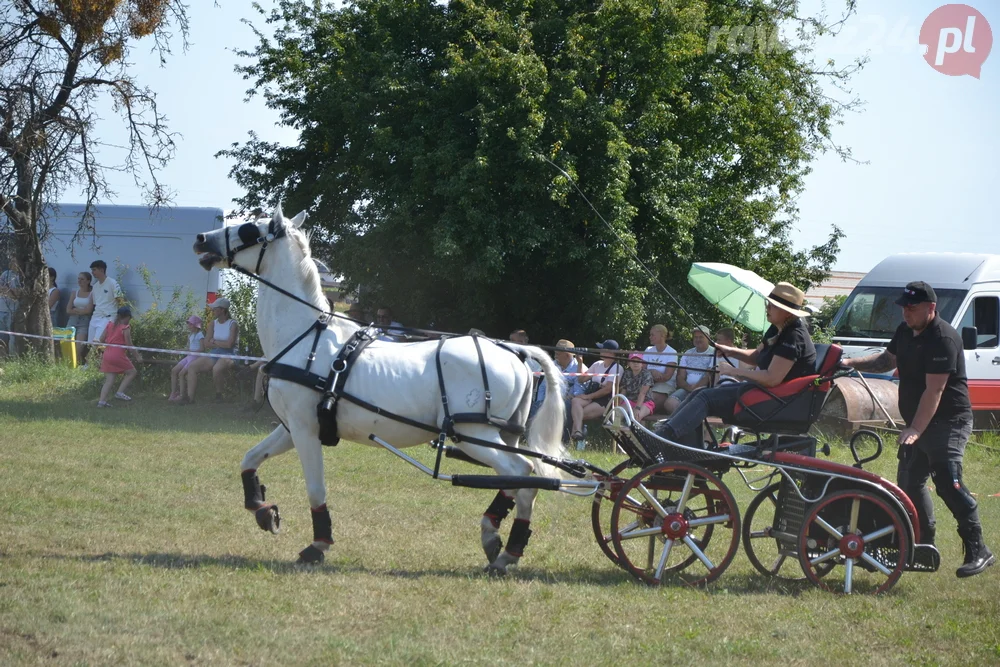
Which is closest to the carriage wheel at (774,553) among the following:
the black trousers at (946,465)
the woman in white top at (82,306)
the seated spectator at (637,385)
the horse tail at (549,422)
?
the black trousers at (946,465)

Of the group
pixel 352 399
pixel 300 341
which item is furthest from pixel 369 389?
pixel 300 341

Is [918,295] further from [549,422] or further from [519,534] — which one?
[519,534]

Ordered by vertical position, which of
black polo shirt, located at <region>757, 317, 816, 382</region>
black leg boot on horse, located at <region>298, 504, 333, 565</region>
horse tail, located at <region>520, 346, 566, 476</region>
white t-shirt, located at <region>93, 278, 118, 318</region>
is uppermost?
white t-shirt, located at <region>93, 278, 118, 318</region>

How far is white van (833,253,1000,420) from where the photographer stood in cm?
1474

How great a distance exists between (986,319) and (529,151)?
750 centimetres

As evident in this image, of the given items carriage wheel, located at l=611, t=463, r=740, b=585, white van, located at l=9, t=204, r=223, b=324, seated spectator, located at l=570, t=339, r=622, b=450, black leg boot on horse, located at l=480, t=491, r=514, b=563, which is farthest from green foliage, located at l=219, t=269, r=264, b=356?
carriage wheel, located at l=611, t=463, r=740, b=585

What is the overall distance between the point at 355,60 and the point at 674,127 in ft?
16.5

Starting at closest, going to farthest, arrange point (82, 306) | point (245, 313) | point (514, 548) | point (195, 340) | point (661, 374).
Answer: point (514, 548) < point (661, 374) < point (195, 340) < point (245, 313) < point (82, 306)

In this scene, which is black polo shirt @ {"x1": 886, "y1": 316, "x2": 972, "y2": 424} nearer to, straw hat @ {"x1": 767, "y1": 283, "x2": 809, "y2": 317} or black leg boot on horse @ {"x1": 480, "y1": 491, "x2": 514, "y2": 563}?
straw hat @ {"x1": 767, "y1": 283, "x2": 809, "y2": 317}

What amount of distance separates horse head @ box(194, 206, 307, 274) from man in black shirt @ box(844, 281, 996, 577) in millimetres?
3929

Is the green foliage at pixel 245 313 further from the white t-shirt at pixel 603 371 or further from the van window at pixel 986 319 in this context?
the van window at pixel 986 319

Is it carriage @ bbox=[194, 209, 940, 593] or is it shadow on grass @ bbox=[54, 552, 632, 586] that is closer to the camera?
Result: shadow on grass @ bbox=[54, 552, 632, 586]

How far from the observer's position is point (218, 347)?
15.5 meters

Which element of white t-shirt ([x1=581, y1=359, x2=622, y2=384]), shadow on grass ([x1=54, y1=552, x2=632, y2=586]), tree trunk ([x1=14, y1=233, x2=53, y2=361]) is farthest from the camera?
tree trunk ([x1=14, y1=233, x2=53, y2=361])
